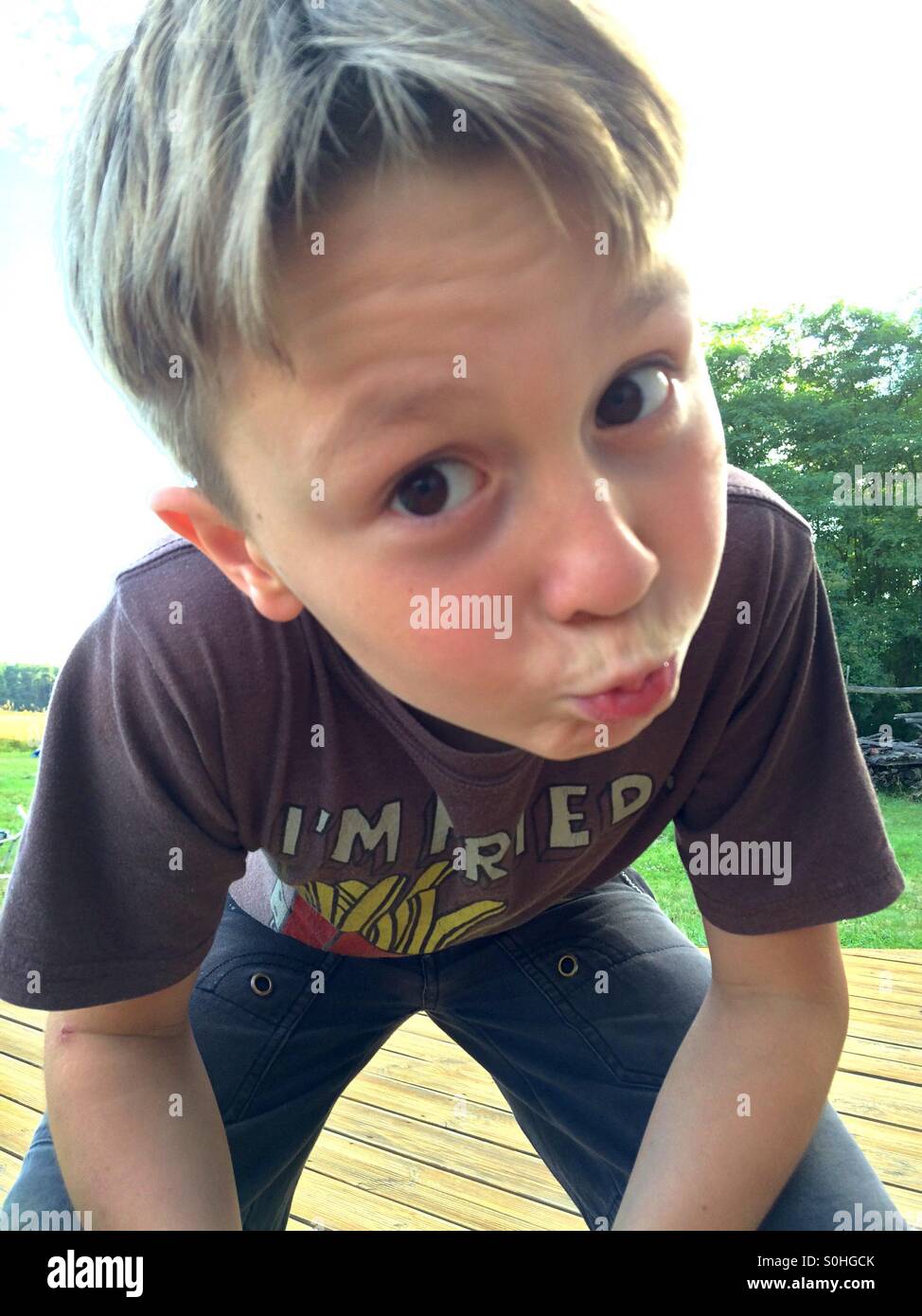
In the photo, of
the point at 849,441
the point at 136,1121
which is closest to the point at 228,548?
the point at 136,1121

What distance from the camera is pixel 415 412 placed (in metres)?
0.43

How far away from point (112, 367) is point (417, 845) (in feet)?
1.05

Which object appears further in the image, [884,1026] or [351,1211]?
[884,1026]

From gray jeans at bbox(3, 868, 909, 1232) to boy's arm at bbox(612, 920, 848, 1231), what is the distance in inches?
3.9

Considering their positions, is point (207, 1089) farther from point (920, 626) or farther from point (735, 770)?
point (920, 626)

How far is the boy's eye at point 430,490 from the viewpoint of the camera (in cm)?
45

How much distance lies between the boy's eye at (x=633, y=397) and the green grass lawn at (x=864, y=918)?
348 cm

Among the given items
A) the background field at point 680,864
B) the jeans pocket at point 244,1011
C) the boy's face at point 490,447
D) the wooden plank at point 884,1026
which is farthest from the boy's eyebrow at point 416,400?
the background field at point 680,864

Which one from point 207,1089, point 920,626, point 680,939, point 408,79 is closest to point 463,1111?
point 680,939

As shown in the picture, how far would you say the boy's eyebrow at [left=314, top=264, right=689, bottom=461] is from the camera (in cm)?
43

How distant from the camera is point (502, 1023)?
87 cm

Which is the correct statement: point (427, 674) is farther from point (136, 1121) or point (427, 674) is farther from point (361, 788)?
point (136, 1121)

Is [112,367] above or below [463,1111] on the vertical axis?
above

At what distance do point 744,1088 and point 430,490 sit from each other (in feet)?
1.40
